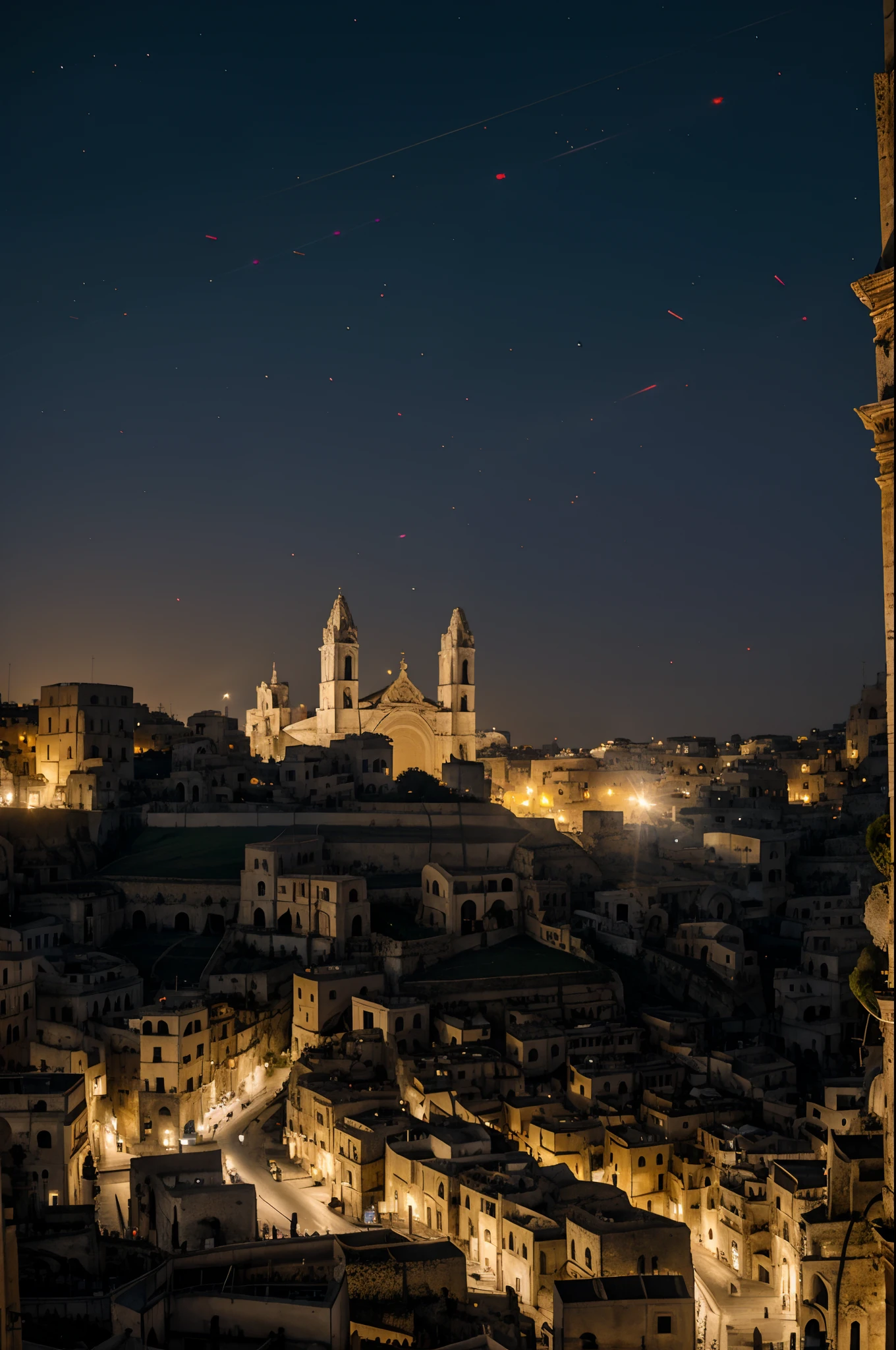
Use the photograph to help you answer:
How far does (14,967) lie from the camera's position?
30328 mm

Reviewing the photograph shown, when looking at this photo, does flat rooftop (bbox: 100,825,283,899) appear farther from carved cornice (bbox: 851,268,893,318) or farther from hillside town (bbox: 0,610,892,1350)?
carved cornice (bbox: 851,268,893,318)

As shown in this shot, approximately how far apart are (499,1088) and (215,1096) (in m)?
6.96

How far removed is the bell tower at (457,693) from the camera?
6500 cm

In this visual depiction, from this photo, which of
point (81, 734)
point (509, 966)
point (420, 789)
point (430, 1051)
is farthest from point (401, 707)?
point (430, 1051)

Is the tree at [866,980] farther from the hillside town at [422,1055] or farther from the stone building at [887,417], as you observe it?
the stone building at [887,417]

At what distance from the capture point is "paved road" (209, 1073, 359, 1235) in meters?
25.3

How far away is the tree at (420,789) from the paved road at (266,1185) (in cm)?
1842

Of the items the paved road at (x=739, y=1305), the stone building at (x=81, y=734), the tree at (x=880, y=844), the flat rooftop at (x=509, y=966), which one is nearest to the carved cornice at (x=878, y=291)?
the tree at (x=880, y=844)

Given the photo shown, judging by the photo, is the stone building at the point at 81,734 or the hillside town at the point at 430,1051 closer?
the hillside town at the point at 430,1051

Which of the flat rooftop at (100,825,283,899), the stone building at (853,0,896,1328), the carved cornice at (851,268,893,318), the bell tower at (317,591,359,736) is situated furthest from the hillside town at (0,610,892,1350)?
the bell tower at (317,591,359,736)

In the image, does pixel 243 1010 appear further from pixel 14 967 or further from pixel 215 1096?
pixel 14 967

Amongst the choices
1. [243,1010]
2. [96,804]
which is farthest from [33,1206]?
[96,804]

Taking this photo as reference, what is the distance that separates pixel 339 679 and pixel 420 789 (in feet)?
44.7

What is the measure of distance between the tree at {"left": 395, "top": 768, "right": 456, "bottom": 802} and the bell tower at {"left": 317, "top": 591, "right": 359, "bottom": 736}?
915cm
